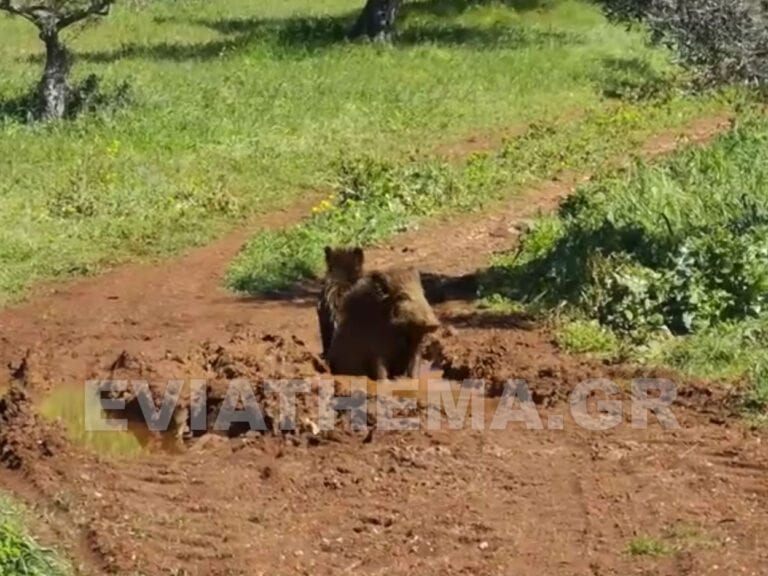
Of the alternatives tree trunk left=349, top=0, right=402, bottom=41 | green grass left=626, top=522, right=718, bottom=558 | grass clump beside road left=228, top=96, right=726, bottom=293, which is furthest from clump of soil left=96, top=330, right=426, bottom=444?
tree trunk left=349, top=0, right=402, bottom=41

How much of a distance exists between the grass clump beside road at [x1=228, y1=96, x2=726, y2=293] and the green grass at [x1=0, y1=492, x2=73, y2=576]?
5.70m

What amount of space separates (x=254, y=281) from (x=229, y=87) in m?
8.71

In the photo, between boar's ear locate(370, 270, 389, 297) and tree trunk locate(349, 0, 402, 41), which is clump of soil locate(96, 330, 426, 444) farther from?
tree trunk locate(349, 0, 402, 41)

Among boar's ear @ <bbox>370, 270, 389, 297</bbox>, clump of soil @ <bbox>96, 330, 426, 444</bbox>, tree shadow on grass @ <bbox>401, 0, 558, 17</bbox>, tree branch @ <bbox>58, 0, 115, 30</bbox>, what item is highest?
tree branch @ <bbox>58, 0, 115, 30</bbox>

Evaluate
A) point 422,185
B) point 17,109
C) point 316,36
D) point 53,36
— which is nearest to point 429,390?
point 422,185

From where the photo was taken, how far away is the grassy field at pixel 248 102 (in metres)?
14.1

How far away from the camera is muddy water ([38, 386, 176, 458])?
8367 millimetres

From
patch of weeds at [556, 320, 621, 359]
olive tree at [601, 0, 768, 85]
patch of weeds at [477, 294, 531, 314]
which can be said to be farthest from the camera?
olive tree at [601, 0, 768, 85]

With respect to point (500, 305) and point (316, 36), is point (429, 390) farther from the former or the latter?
point (316, 36)

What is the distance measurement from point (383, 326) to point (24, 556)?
3204 millimetres

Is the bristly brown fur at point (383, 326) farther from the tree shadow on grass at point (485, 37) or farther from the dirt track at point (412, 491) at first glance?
the tree shadow on grass at point (485, 37)

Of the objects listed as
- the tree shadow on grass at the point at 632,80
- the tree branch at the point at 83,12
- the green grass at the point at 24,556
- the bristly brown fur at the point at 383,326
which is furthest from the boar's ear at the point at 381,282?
the tree shadow on grass at the point at 632,80

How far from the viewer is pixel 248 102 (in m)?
19.6

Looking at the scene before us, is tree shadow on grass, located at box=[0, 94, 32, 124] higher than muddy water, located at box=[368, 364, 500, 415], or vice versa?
muddy water, located at box=[368, 364, 500, 415]
